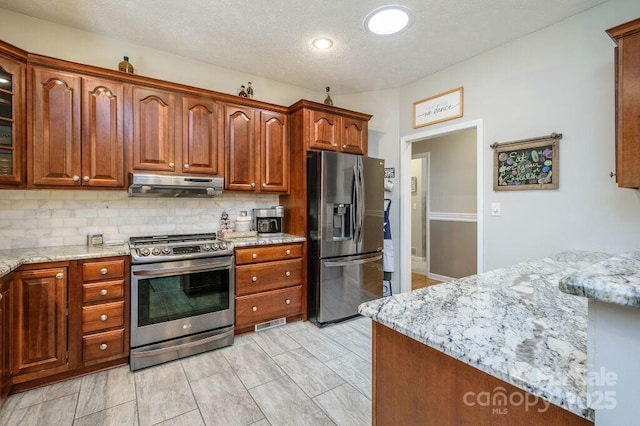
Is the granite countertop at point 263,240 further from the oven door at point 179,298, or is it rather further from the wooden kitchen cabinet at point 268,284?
the oven door at point 179,298

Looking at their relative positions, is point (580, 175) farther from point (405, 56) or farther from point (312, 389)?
point (312, 389)

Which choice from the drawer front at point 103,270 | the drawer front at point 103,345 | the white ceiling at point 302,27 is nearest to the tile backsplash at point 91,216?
the drawer front at point 103,270

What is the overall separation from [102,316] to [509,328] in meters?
2.52

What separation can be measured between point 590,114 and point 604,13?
0.70m

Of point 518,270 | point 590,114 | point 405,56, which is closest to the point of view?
point 518,270

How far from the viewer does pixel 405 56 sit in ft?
9.46

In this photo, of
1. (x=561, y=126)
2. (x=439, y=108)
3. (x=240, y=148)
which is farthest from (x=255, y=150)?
(x=561, y=126)

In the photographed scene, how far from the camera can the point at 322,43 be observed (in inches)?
104

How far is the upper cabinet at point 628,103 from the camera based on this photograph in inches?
63.3

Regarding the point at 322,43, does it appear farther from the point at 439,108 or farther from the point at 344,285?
the point at 344,285

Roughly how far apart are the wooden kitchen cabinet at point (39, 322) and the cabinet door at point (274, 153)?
1.80 m

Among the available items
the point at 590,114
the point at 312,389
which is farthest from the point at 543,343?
the point at 590,114

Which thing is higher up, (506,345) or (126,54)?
(126,54)

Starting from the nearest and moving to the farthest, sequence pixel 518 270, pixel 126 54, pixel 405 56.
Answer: pixel 518 270 → pixel 126 54 → pixel 405 56
